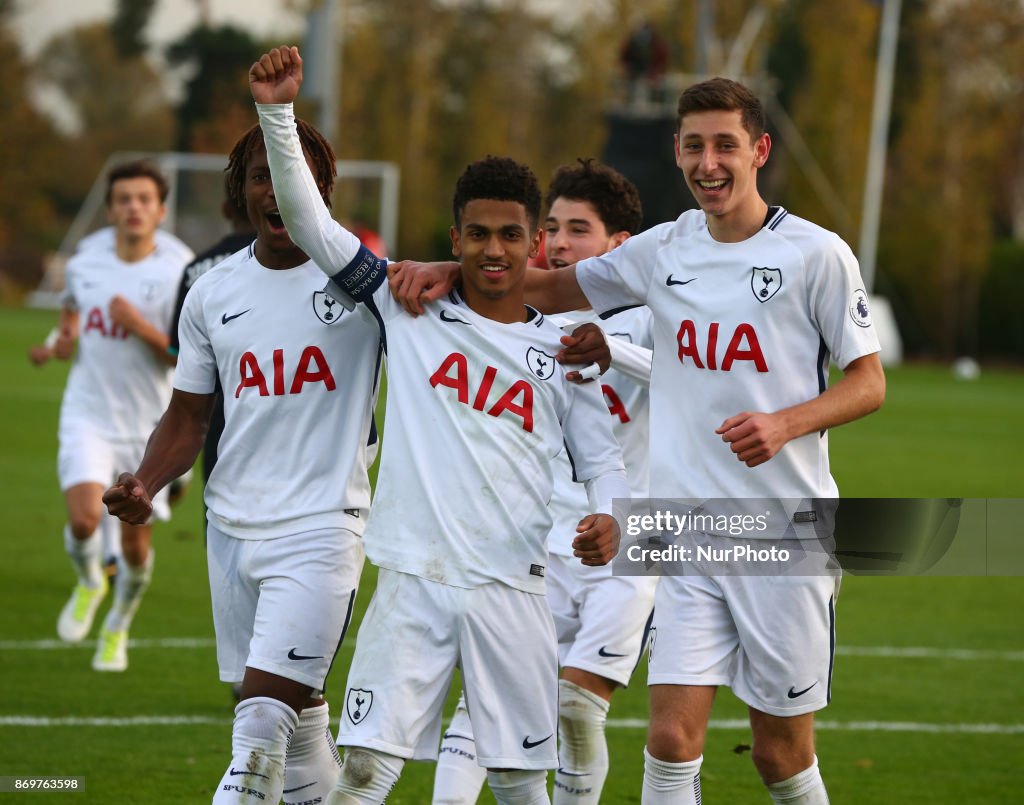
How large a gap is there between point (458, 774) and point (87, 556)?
4495 mm

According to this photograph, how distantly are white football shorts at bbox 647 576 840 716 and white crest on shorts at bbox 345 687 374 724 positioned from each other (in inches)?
35.5

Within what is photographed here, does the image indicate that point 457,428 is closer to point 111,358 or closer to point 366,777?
point 366,777

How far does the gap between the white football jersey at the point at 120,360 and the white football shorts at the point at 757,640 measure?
201 inches

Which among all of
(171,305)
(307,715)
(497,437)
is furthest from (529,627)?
(171,305)

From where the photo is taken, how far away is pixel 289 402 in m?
4.85

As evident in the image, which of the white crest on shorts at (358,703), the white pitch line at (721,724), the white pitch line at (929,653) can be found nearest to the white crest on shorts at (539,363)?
the white crest on shorts at (358,703)

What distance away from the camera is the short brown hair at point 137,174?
903 centimetres

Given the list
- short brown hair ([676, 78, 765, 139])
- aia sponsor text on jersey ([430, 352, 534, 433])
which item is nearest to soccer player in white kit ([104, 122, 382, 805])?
aia sponsor text on jersey ([430, 352, 534, 433])

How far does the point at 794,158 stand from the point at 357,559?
139ft

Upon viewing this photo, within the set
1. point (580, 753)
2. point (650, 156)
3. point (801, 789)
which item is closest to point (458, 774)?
point (580, 753)

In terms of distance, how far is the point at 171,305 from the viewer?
9.20 meters

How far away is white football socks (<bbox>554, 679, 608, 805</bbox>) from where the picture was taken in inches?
223

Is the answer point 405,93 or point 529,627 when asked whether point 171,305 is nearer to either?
point 529,627

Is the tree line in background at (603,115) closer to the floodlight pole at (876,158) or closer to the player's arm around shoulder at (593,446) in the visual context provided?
the floodlight pole at (876,158)
